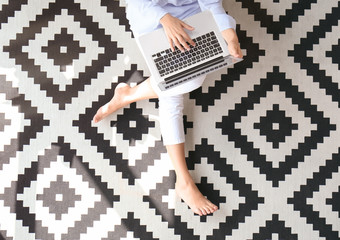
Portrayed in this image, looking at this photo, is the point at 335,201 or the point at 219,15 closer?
the point at 219,15

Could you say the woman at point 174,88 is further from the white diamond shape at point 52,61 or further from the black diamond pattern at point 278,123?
the black diamond pattern at point 278,123

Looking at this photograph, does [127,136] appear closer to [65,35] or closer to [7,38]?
[65,35]

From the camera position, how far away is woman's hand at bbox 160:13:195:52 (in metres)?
1.05

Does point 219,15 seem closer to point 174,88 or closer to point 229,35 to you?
point 229,35

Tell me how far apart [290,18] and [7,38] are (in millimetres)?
994

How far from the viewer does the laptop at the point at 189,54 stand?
1.08m

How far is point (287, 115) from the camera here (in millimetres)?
1370

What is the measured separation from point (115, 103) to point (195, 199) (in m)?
0.42

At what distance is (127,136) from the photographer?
1.38 meters

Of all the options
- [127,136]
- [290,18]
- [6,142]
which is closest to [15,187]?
[6,142]

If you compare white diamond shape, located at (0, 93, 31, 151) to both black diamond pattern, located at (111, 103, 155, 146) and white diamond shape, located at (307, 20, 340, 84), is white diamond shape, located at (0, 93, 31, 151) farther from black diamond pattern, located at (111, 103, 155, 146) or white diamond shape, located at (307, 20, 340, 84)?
white diamond shape, located at (307, 20, 340, 84)

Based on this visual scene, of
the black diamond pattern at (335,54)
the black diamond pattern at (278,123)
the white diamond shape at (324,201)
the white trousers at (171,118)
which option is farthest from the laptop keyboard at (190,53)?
the white diamond shape at (324,201)

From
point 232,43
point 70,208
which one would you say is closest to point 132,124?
point 70,208

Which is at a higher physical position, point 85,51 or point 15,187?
point 85,51
